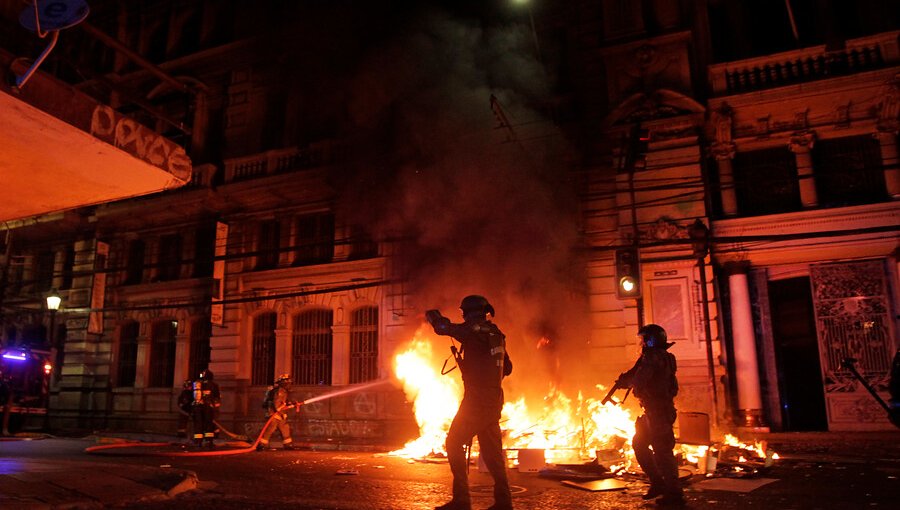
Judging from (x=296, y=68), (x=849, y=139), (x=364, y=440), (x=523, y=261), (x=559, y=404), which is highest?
(x=296, y=68)

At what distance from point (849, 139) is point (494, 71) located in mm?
7165

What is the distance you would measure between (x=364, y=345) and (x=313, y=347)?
4.87ft

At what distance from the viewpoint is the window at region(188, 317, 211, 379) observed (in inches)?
644

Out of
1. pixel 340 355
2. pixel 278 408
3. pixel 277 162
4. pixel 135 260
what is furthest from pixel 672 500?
pixel 135 260

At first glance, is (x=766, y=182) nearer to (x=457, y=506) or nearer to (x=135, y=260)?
(x=457, y=506)

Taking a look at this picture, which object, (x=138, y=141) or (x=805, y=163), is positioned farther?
(x=805, y=163)

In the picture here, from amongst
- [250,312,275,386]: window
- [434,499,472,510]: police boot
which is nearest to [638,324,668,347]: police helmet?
[434,499,472,510]: police boot

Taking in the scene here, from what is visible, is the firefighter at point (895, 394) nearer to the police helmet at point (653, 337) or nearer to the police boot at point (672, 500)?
the police helmet at point (653, 337)

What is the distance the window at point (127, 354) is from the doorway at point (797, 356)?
53.6 ft

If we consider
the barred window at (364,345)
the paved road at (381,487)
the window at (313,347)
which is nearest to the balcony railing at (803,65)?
the paved road at (381,487)

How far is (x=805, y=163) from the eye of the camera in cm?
1180

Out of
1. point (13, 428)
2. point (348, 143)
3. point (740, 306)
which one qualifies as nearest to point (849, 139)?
point (740, 306)

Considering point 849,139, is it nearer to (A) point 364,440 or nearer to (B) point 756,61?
(B) point 756,61

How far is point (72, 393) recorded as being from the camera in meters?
17.3
